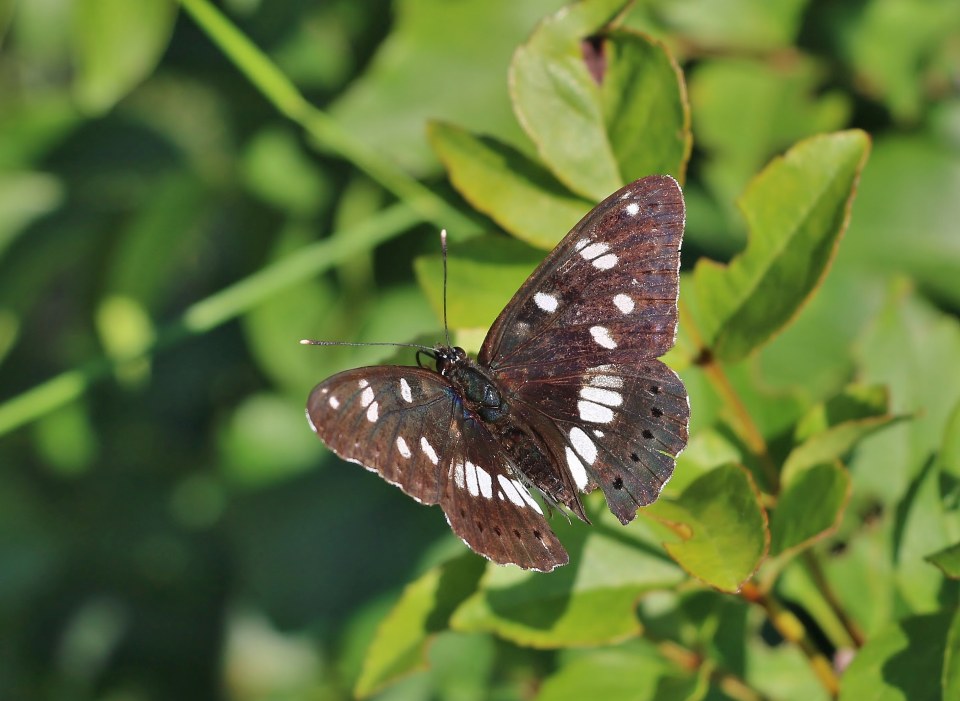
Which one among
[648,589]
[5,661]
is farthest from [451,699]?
[5,661]

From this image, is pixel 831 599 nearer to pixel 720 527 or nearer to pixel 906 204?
pixel 720 527

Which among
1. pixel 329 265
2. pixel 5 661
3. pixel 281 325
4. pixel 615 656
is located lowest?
pixel 5 661

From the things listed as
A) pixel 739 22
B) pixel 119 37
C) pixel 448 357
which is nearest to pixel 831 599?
pixel 448 357

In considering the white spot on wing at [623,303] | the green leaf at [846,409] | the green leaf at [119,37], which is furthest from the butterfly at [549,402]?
the green leaf at [119,37]

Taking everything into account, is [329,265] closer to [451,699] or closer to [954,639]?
[451,699]

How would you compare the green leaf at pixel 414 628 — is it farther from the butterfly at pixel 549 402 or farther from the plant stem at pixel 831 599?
the plant stem at pixel 831 599
